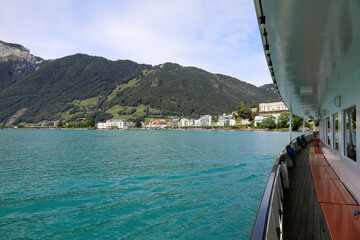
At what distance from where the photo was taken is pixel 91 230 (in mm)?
6691

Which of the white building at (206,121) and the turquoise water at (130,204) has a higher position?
the white building at (206,121)

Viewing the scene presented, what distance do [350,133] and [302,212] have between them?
7.23 ft

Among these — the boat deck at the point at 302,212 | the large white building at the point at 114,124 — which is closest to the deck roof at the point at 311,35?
the boat deck at the point at 302,212

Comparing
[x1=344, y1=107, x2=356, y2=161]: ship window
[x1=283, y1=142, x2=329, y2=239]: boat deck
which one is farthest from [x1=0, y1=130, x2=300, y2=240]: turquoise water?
[x1=344, y1=107, x2=356, y2=161]: ship window

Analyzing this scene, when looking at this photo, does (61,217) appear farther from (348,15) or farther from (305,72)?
(348,15)

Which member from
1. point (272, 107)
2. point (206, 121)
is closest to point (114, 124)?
point (206, 121)

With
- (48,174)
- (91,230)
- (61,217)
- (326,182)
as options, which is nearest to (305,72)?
(326,182)

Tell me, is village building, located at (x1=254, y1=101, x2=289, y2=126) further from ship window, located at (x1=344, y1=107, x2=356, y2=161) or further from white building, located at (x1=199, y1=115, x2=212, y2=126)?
ship window, located at (x1=344, y1=107, x2=356, y2=161)

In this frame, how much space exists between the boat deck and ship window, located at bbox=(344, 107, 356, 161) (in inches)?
47.8

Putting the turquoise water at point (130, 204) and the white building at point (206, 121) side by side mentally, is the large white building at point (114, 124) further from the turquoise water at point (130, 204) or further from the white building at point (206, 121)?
the turquoise water at point (130, 204)

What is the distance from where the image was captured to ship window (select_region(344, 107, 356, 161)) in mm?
5035

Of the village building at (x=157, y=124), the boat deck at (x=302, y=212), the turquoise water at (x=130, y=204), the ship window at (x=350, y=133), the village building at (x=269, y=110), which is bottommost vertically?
the turquoise water at (x=130, y=204)

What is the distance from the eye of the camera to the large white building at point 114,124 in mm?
162962

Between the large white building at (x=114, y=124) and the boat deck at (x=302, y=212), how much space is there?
161m
